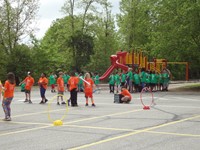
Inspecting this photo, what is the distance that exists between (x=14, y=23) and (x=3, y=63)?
27.1 ft

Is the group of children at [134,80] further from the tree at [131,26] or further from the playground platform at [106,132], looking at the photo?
the tree at [131,26]

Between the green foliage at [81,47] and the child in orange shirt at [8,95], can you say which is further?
the green foliage at [81,47]

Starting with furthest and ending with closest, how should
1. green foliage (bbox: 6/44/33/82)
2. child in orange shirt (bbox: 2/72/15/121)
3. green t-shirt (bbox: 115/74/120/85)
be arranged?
1. green foliage (bbox: 6/44/33/82)
2. green t-shirt (bbox: 115/74/120/85)
3. child in orange shirt (bbox: 2/72/15/121)

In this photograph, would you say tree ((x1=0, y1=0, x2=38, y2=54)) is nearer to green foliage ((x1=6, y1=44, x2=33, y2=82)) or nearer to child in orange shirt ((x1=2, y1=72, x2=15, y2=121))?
green foliage ((x1=6, y1=44, x2=33, y2=82))

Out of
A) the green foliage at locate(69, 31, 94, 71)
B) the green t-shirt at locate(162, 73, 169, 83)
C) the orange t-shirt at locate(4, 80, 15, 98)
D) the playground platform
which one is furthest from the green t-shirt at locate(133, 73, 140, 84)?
the green foliage at locate(69, 31, 94, 71)

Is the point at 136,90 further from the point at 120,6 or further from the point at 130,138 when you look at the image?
the point at 120,6

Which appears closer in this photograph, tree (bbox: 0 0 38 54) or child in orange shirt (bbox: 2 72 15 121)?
child in orange shirt (bbox: 2 72 15 121)

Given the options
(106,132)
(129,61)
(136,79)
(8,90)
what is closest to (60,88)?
(8,90)

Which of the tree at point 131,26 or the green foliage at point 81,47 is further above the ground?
the tree at point 131,26

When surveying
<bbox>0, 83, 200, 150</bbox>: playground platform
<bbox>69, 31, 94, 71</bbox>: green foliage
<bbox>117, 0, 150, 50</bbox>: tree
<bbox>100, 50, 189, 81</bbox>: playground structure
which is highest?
<bbox>117, 0, 150, 50</bbox>: tree

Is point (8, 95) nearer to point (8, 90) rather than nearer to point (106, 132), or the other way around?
point (8, 90)

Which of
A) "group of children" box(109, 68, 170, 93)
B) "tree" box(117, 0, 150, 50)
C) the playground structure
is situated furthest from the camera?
"tree" box(117, 0, 150, 50)

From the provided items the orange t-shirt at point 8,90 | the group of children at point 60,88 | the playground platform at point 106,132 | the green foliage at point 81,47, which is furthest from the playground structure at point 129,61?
the orange t-shirt at point 8,90

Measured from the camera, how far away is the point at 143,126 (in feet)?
38.4
